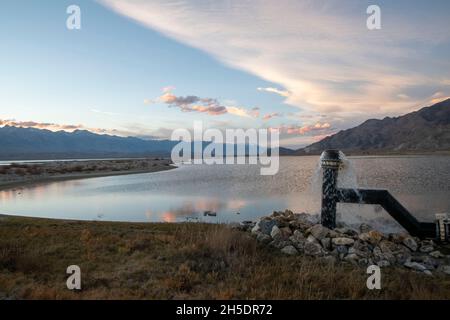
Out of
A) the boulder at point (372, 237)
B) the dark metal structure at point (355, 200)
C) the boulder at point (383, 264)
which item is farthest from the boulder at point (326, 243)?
the dark metal structure at point (355, 200)

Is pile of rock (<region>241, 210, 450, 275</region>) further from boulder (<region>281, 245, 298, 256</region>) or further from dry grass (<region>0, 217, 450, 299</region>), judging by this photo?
dry grass (<region>0, 217, 450, 299</region>)

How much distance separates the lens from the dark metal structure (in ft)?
35.7

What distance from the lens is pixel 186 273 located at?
23.5 feet

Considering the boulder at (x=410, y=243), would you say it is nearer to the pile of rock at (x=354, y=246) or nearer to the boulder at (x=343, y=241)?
the pile of rock at (x=354, y=246)

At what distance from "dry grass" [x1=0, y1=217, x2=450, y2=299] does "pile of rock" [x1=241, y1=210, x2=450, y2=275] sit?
652mm

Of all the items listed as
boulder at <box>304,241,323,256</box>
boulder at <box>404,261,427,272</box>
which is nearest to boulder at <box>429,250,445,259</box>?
boulder at <box>404,261,427,272</box>

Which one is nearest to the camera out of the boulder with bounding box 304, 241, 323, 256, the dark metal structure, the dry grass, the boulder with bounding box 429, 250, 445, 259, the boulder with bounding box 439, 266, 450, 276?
the dry grass

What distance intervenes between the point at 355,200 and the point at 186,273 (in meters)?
6.73

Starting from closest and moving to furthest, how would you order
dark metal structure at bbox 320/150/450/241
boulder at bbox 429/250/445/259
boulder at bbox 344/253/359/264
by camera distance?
boulder at bbox 344/253/359/264 → boulder at bbox 429/250/445/259 → dark metal structure at bbox 320/150/450/241

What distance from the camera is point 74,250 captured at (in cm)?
966

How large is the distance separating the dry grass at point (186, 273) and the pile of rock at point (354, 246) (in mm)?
652
